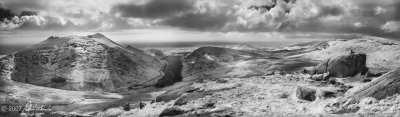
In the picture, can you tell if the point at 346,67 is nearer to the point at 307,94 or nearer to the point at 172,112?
the point at 307,94

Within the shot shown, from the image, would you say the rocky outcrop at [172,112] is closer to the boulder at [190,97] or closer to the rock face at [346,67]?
the boulder at [190,97]

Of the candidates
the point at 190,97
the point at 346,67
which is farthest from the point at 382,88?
the point at 346,67

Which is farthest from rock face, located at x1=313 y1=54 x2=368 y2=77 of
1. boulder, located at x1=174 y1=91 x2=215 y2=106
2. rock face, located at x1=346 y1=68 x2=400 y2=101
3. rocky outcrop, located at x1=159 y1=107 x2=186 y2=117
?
rocky outcrop, located at x1=159 y1=107 x2=186 y2=117

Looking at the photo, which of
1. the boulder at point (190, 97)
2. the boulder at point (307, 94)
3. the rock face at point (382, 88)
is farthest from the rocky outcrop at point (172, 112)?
the rock face at point (382, 88)

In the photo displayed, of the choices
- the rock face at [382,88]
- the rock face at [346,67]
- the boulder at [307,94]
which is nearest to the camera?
the rock face at [382,88]

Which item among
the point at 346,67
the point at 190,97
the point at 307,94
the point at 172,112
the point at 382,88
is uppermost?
the point at 382,88

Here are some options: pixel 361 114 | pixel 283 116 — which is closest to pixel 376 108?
pixel 361 114

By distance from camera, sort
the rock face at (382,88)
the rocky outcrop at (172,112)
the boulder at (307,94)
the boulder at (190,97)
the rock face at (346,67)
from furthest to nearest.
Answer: the rock face at (346,67) → the boulder at (190,97) → the rocky outcrop at (172,112) → the boulder at (307,94) → the rock face at (382,88)
